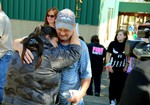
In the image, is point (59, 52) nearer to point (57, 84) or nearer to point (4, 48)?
point (57, 84)

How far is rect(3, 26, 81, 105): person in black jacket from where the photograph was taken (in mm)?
2340

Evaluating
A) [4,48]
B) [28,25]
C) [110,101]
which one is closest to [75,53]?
[4,48]

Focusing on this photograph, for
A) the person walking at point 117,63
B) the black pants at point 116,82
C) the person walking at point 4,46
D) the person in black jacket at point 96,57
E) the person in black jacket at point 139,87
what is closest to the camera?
the person in black jacket at point 139,87

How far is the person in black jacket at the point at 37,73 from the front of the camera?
2340 millimetres

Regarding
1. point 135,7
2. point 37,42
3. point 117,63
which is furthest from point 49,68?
point 135,7

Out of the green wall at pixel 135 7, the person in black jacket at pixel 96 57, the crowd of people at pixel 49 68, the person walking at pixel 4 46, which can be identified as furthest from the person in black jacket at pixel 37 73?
the green wall at pixel 135 7

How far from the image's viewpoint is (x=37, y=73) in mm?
2334

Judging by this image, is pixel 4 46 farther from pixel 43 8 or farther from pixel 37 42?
pixel 43 8

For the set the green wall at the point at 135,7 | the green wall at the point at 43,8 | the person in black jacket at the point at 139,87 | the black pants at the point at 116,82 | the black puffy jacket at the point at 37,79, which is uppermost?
the green wall at the point at 135,7

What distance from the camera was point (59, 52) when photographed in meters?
2.44

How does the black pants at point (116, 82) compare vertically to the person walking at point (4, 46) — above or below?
below

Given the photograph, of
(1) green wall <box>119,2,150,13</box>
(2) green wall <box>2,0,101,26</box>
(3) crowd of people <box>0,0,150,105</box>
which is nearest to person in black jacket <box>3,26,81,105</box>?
(3) crowd of people <box>0,0,150,105</box>

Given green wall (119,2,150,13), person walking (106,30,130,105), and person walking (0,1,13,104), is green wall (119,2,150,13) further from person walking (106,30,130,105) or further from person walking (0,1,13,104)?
person walking (0,1,13,104)

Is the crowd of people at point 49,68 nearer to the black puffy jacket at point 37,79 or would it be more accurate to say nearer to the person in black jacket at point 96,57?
the black puffy jacket at point 37,79
